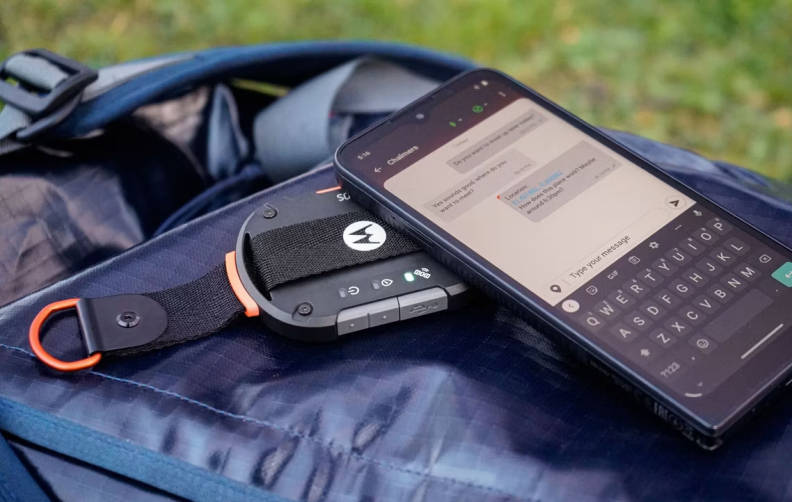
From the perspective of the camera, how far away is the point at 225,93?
1062mm

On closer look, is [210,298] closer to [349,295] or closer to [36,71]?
[349,295]

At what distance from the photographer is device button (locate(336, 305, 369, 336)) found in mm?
716

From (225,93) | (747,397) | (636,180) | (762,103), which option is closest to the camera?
(747,397)

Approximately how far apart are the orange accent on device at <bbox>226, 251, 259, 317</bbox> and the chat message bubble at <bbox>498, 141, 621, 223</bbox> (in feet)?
0.78

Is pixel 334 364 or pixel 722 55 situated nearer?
pixel 334 364

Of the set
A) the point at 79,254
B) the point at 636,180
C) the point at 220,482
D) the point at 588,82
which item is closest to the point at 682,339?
the point at 636,180

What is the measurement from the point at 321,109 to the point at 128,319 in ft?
1.15

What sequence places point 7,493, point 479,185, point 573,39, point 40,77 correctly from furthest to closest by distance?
point 573,39, point 40,77, point 479,185, point 7,493

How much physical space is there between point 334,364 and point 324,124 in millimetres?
336

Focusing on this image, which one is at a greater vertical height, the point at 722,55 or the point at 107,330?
the point at 107,330

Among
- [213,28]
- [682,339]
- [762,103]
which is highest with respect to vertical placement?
[682,339]

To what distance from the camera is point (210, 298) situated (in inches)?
29.3

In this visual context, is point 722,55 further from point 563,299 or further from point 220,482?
point 220,482

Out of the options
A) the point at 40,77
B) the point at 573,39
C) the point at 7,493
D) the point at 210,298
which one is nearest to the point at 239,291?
the point at 210,298
